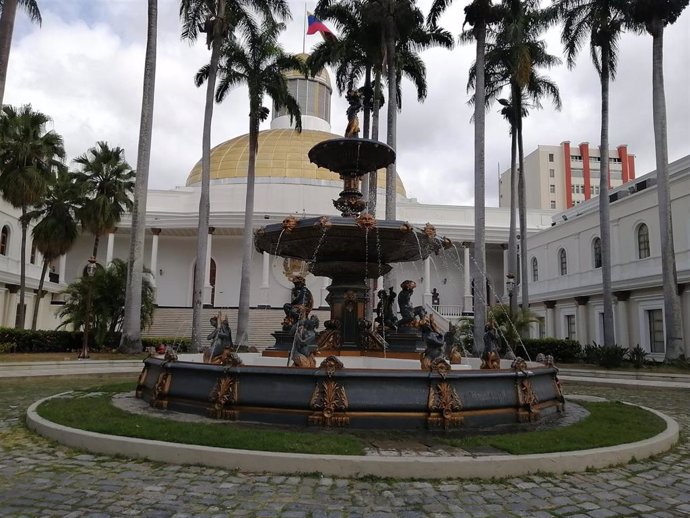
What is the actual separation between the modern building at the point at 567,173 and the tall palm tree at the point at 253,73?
Answer: 220ft

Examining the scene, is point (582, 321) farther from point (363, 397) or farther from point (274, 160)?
point (363, 397)

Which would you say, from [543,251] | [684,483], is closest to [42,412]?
[684,483]

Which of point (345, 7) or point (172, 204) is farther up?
point (345, 7)

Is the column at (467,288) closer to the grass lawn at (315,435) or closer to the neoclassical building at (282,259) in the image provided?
the neoclassical building at (282,259)

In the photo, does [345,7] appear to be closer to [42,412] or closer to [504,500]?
[42,412]

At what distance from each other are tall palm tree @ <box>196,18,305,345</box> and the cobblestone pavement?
2036 cm

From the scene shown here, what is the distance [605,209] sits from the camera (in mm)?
24688

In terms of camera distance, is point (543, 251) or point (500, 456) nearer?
point (500, 456)

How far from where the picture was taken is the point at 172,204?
45656 millimetres

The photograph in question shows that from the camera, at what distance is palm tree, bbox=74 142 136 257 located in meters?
30.9

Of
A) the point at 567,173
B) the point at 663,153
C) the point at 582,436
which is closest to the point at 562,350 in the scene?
the point at 663,153

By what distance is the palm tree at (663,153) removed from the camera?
2100 cm

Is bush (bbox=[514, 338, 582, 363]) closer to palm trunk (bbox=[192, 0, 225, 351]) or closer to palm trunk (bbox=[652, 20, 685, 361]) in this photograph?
palm trunk (bbox=[652, 20, 685, 361])

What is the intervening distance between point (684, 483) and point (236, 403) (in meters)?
5.32
